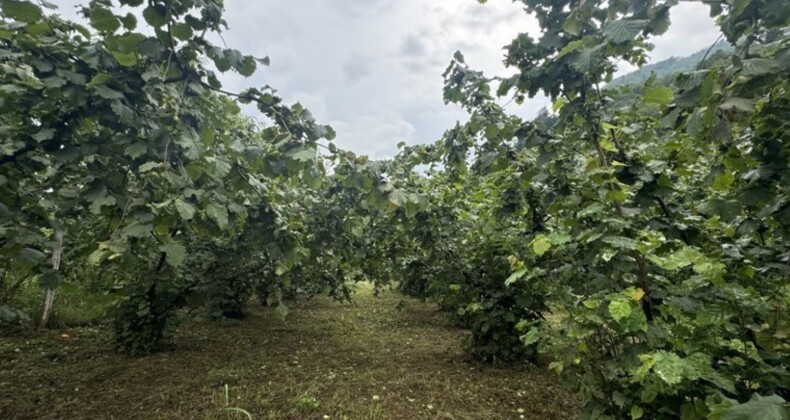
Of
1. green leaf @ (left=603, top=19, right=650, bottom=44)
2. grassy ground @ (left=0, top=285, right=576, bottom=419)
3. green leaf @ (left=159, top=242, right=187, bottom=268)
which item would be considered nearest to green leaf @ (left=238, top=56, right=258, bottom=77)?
green leaf @ (left=159, top=242, right=187, bottom=268)

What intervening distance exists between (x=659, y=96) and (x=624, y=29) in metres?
0.32

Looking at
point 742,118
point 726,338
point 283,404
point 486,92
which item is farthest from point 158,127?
point 726,338

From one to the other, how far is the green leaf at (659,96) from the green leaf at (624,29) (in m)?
0.24

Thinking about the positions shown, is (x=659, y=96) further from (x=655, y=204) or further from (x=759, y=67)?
(x=655, y=204)

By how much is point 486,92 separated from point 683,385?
193 cm

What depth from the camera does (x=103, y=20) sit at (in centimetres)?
192

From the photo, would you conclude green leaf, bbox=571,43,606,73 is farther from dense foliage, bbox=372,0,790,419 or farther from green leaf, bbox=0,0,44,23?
green leaf, bbox=0,0,44,23

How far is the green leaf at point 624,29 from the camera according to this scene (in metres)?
1.62

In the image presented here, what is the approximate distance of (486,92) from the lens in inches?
103

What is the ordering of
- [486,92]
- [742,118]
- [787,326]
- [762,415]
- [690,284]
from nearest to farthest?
[762,415] < [742,118] < [787,326] < [690,284] < [486,92]

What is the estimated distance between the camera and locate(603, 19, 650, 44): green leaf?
1621mm

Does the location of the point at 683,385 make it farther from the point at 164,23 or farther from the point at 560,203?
the point at 164,23

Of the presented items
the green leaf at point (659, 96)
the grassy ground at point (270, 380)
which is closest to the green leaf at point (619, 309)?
the green leaf at point (659, 96)

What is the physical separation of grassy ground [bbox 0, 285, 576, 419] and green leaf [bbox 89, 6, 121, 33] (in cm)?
275
